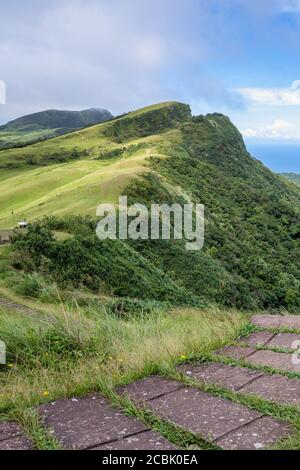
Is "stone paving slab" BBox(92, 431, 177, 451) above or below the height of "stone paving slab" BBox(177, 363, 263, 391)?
below

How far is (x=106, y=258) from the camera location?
75.6 ft

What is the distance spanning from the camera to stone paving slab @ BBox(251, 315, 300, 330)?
5.62 meters

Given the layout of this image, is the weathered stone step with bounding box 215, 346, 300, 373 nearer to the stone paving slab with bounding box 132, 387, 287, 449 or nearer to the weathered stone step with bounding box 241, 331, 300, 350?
the weathered stone step with bounding box 241, 331, 300, 350

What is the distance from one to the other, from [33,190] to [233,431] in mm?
51413

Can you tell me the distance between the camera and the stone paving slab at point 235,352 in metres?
4.64

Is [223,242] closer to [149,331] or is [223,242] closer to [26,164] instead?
[149,331]

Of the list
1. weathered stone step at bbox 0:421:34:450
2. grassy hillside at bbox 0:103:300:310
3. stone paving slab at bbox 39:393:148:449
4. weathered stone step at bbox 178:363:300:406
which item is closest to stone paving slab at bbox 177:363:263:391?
weathered stone step at bbox 178:363:300:406

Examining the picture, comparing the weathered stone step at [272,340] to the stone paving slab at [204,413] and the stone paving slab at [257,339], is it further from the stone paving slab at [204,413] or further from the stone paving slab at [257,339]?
the stone paving slab at [204,413]

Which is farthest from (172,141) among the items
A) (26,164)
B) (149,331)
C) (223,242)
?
(149,331)

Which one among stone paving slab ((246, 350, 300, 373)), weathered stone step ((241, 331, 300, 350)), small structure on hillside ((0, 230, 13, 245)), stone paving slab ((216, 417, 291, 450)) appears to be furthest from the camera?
small structure on hillside ((0, 230, 13, 245))

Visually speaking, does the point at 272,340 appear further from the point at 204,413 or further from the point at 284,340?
the point at 204,413

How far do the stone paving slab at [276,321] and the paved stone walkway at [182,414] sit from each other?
115 cm

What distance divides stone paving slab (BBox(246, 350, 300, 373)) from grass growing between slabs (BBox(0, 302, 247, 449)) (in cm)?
45

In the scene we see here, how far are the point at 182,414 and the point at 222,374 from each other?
2.78 ft
